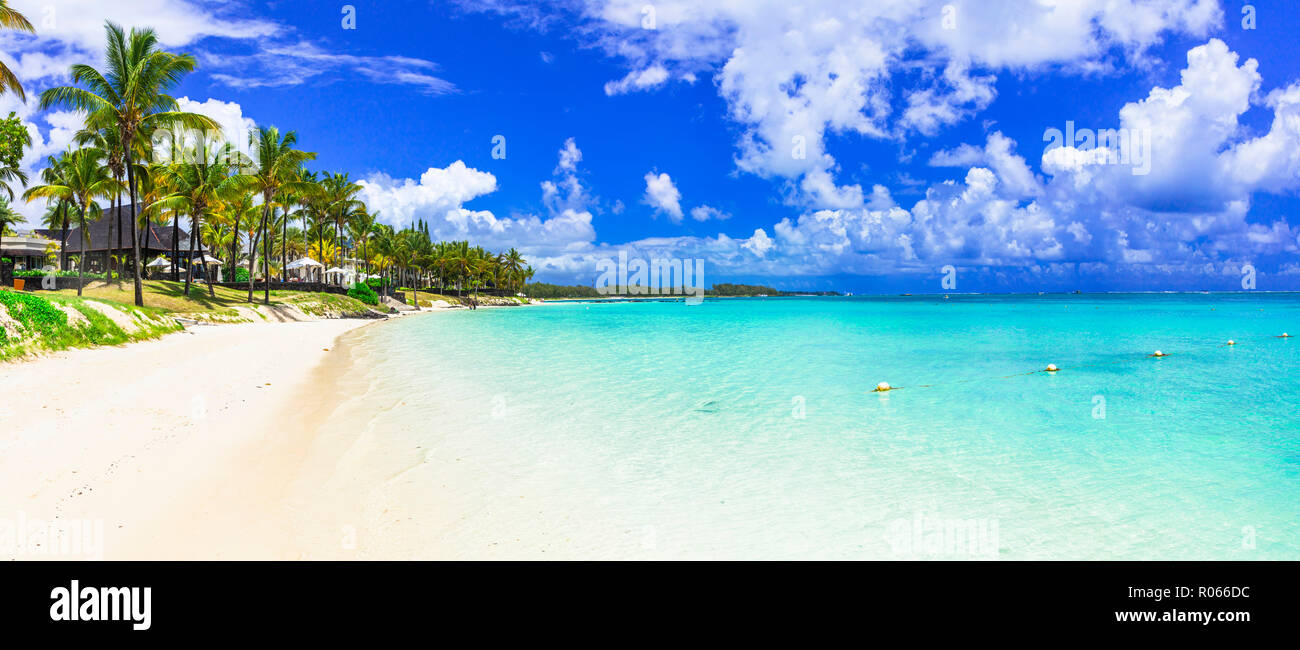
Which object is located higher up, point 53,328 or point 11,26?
point 11,26

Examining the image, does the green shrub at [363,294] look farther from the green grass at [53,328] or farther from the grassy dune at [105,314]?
the green grass at [53,328]

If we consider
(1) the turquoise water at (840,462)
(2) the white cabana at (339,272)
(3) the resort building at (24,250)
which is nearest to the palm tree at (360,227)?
(2) the white cabana at (339,272)

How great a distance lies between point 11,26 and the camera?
17.1 metres

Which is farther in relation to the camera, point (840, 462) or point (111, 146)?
Answer: point (111, 146)

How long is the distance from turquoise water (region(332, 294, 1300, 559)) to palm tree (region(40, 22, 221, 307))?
20.0 meters

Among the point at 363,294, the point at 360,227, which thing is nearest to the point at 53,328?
the point at 363,294

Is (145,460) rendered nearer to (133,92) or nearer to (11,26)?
(11,26)

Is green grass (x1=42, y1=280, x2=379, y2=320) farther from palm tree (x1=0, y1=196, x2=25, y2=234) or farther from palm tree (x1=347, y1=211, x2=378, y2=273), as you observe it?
palm tree (x1=347, y1=211, x2=378, y2=273)

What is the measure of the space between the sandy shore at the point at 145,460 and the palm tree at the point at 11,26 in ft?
30.8

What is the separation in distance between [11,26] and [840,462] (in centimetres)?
2470

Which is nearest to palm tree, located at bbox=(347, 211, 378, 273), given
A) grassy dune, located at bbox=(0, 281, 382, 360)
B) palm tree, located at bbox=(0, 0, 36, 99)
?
grassy dune, located at bbox=(0, 281, 382, 360)

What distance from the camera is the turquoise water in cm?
560

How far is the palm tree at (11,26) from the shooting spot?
54.8 feet
